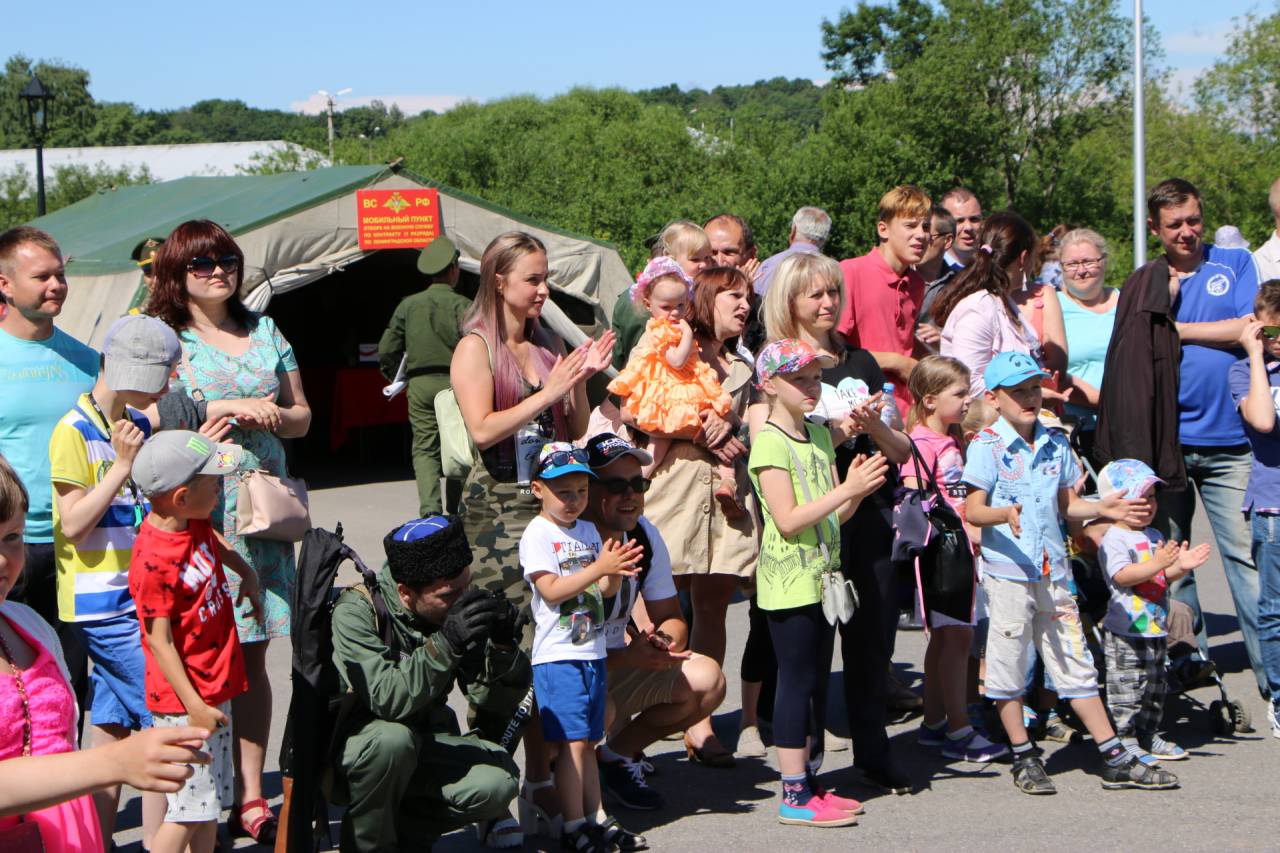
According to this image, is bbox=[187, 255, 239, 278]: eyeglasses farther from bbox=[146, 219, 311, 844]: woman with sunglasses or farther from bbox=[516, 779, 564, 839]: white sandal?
bbox=[516, 779, 564, 839]: white sandal

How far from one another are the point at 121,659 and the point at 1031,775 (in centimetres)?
327

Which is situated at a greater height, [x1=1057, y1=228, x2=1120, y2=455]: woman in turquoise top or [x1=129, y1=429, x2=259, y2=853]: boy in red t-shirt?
[x1=1057, y1=228, x2=1120, y2=455]: woman in turquoise top

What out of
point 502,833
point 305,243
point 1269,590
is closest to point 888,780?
point 502,833

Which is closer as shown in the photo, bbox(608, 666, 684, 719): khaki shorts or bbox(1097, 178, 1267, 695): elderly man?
bbox(608, 666, 684, 719): khaki shorts

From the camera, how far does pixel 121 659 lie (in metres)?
4.16

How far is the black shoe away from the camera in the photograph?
16.9ft

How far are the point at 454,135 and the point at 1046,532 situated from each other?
4747 centimetres

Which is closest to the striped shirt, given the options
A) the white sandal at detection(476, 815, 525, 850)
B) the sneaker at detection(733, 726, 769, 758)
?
the white sandal at detection(476, 815, 525, 850)

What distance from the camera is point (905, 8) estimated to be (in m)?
50.8

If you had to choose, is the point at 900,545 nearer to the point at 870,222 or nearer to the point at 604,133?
the point at 870,222

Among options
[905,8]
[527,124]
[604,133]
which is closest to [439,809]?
[604,133]

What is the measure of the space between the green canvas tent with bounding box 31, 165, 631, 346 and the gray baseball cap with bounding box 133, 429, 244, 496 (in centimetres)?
764

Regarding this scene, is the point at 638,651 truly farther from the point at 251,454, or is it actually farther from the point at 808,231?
the point at 808,231

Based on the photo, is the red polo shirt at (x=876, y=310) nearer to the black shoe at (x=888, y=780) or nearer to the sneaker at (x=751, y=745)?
the sneaker at (x=751, y=745)
